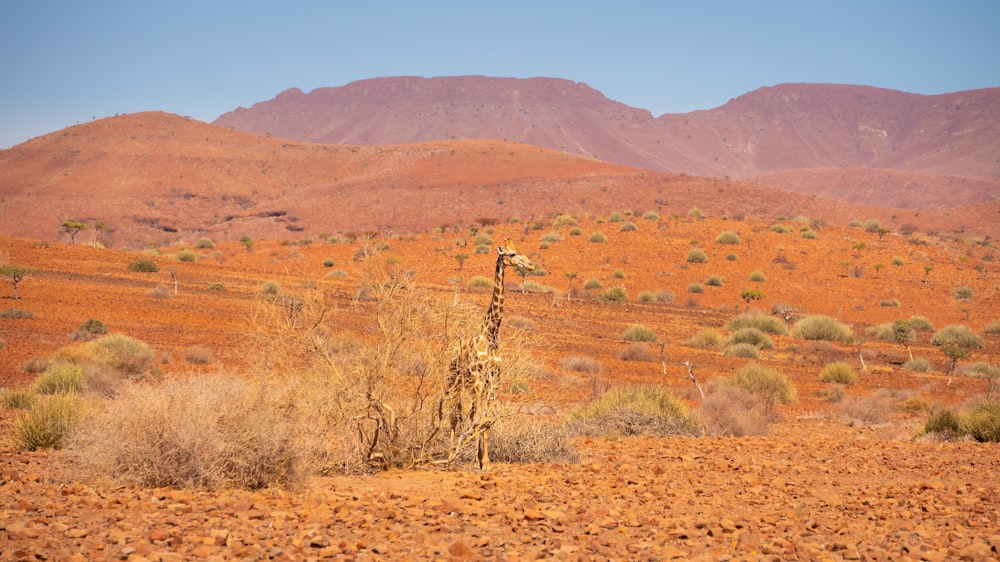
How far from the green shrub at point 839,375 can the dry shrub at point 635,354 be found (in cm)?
498

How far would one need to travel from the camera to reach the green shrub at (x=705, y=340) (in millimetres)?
27781

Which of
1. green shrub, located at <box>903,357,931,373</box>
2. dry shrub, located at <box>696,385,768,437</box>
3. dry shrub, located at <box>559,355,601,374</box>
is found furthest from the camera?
green shrub, located at <box>903,357,931,373</box>

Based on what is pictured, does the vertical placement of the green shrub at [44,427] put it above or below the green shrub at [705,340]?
above

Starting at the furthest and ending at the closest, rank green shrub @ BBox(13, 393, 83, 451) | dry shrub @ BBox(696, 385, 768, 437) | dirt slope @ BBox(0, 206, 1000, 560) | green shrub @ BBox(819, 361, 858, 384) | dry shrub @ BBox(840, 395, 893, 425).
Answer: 1. green shrub @ BBox(819, 361, 858, 384)
2. dry shrub @ BBox(840, 395, 893, 425)
3. dry shrub @ BBox(696, 385, 768, 437)
4. green shrub @ BBox(13, 393, 83, 451)
5. dirt slope @ BBox(0, 206, 1000, 560)

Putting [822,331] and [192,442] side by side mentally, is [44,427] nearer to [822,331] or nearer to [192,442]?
[192,442]

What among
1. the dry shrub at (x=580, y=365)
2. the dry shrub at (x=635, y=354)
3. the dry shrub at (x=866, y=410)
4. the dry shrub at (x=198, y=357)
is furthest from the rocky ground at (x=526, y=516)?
the dry shrub at (x=635, y=354)

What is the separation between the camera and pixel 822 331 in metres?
30.2

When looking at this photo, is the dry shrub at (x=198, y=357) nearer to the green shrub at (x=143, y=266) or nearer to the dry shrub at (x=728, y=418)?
the dry shrub at (x=728, y=418)

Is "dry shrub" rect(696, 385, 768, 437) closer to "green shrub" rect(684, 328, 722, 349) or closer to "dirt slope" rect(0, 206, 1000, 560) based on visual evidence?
"dirt slope" rect(0, 206, 1000, 560)

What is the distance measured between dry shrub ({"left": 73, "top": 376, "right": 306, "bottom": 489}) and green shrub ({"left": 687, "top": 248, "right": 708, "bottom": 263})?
130ft

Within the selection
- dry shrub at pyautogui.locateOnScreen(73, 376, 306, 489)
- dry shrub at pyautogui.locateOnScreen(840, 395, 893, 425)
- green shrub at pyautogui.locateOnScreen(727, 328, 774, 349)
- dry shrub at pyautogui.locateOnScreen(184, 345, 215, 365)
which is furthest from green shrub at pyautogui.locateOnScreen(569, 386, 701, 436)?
green shrub at pyautogui.locateOnScreen(727, 328, 774, 349)

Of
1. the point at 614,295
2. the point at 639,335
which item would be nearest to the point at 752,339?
the point at 639,335

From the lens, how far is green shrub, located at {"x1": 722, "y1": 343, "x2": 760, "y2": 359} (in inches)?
1021

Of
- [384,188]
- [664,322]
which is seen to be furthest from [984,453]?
[384,188]
